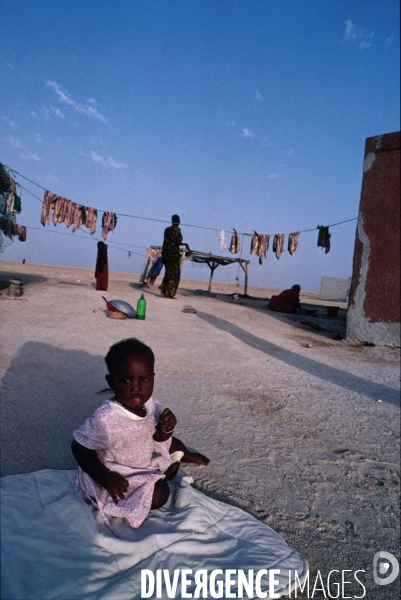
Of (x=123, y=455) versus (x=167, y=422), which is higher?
(x=167, y=422)

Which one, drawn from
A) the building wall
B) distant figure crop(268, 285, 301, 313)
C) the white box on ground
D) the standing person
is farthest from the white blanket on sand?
the white box on ground

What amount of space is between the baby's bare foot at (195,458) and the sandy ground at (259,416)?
0.15 ft

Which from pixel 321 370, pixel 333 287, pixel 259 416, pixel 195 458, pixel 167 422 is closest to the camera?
pixel 167 422

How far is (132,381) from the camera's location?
1.81 m

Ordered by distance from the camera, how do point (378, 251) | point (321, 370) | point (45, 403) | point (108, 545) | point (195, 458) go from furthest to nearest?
1. point (378, 251)
2. point (321, 370)
3. point (45, 403)
4. point (195, 458)
5. point (108, 545)

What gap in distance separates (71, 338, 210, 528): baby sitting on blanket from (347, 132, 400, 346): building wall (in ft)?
20.8

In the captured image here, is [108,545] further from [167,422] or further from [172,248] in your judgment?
[172,248]

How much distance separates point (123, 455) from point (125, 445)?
5cm

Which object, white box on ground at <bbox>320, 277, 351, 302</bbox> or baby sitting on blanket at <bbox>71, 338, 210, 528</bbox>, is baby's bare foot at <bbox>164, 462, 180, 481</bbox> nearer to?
baby sitting on blanket at <bbox>71, 338, 210, 528</bbox>

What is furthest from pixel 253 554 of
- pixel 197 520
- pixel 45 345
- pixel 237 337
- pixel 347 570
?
pixel 237 337

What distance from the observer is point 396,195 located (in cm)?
710

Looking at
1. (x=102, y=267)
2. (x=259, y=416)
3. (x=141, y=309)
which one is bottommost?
(x=259, y=416)

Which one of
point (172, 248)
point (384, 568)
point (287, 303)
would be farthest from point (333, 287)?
point (384, 568)

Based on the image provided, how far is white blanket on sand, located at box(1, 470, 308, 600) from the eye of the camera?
4.50ft
